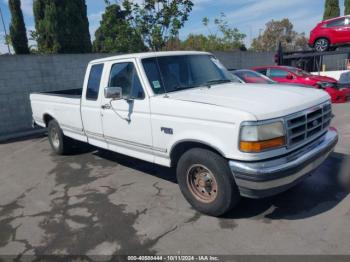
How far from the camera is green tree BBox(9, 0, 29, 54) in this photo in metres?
19.8

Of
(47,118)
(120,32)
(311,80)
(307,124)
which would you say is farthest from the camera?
(120,32)

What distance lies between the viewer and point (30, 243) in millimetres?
3787

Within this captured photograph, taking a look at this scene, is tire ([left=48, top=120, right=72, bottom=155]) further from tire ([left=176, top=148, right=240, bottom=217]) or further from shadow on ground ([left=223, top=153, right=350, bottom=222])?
shadow on ground ([left=223, top=153, right=350, bottom=222])

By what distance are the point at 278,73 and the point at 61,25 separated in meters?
11.0

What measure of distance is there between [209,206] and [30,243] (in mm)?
2126

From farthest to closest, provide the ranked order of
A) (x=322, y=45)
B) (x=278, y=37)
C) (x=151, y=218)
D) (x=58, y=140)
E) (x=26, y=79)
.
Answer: (x=278, y=37) < (x=322, y=45) < (x=26, y=79) < (x=58, y=140) < (x=151, y=218)

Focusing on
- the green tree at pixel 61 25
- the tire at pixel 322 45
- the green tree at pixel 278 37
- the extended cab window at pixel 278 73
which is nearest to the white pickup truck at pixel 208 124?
the extended cab window at pixel 278 73

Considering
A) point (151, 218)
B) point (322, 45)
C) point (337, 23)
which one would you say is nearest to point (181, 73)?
point (151, 218)

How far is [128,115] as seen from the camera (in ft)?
15.6

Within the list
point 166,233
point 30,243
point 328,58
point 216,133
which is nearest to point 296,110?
point 216,133

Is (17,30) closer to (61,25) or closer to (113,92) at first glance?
(61,25)

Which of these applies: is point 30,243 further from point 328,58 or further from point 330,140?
point 328,58

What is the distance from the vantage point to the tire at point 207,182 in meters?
3.67

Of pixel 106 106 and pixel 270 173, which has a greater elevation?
pixel 106 106
